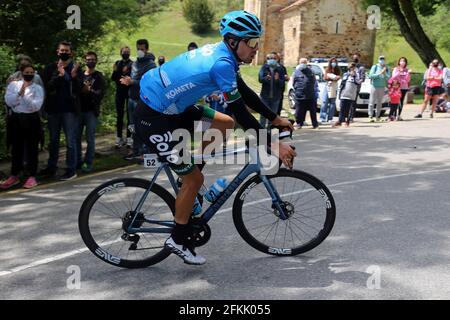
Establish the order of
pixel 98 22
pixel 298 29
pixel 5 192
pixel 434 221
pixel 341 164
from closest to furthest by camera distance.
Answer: pixel 434 221 < pixel 5 192 < pixel 341 164 < pixel 98 22 < pixel 298 29

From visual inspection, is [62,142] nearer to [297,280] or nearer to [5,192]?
[5,192]

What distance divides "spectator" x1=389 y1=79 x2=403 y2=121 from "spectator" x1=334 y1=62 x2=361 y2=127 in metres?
1.86

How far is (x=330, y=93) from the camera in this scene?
15.9m

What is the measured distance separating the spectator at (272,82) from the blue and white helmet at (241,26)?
921 cm

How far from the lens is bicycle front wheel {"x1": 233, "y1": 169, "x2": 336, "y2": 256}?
16.6ft

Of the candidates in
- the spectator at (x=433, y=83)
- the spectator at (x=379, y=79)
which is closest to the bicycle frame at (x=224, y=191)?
the spectator at (x=379, y=79)

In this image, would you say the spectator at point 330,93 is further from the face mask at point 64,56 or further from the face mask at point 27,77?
the face mask at point 27,77

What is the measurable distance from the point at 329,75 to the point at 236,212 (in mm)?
11353

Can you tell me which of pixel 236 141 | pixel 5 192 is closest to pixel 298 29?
pixel 236 141

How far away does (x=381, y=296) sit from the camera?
4.37m

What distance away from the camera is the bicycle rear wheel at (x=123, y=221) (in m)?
4.92

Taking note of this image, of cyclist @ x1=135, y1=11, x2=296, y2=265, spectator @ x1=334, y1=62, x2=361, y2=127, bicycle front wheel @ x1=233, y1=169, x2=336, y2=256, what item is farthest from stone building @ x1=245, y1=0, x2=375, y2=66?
cyclist @ x1=135, y1=11, x2=296, y2=265

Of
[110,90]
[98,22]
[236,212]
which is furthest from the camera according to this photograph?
[110,90]

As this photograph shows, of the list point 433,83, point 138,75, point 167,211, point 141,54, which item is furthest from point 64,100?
point 433,83
